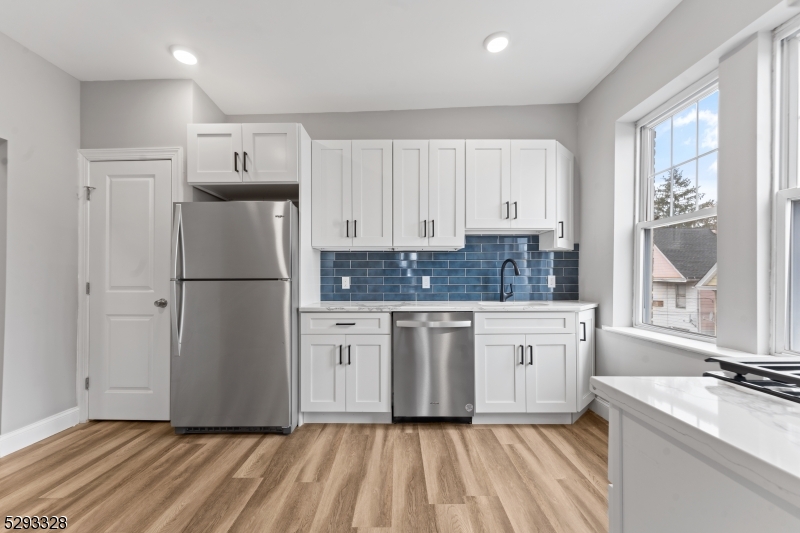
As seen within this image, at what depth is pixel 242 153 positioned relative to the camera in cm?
287

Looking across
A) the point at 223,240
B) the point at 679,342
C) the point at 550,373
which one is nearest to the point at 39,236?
the point at 223,240

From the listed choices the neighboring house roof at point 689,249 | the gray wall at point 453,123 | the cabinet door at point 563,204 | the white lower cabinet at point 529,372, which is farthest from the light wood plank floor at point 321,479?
the gray wall at point 453,123

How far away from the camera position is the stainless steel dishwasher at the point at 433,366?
2.79 m

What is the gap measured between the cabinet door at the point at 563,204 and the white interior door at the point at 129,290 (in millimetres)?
3149

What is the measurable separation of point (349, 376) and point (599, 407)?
1996mm

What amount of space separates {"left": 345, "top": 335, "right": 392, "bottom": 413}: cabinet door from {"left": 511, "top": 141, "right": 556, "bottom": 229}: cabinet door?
1.51 m

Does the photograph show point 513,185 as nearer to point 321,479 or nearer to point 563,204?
point 563,204

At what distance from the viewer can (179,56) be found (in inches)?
103

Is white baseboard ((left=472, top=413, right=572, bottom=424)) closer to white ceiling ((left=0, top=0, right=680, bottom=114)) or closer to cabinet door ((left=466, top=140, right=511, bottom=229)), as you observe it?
cabinet door ((left=466, top=140, right=511, bottom=229))

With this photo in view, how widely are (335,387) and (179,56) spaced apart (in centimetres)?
263

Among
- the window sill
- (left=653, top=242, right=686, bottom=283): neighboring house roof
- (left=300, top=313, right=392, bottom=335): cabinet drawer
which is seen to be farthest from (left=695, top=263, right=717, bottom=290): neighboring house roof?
(left=300, top=313, right=392, bottom=335): cabinet drawer

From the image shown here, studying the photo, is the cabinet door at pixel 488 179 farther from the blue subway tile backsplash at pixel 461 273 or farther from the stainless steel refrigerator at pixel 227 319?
the stainless steel refrigerator at pixel 227 319

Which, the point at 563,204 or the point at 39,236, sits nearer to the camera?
the point at 39,236

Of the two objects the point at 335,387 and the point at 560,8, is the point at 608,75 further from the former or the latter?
the point at 335,387
